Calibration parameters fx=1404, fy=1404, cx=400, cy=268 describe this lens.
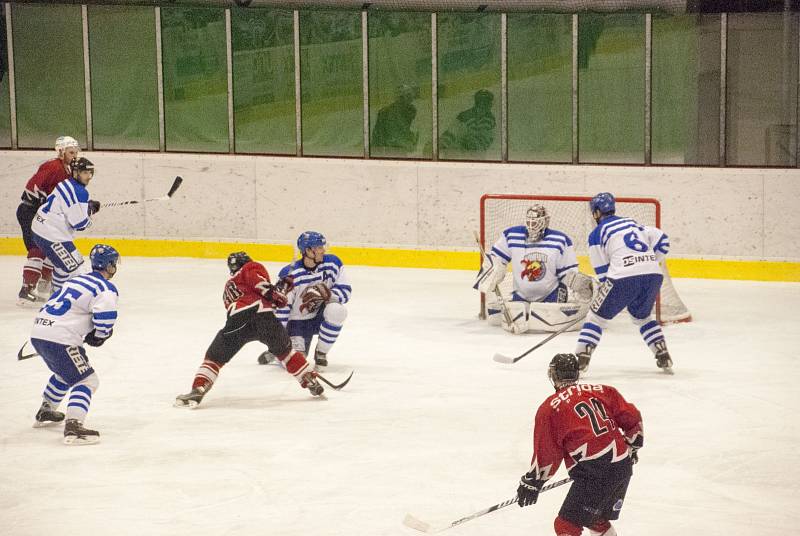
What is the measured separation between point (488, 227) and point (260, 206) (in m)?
2.36

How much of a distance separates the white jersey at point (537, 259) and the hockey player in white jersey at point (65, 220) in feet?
9.21

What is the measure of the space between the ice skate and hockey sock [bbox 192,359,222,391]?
45cm

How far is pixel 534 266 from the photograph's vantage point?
9195 mm

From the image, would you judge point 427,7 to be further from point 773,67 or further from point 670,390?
point 670,390

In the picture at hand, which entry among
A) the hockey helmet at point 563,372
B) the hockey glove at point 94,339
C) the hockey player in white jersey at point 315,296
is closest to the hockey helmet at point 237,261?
the hockey player in white jersey at point 315,296

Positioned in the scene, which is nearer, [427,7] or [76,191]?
[76,191]

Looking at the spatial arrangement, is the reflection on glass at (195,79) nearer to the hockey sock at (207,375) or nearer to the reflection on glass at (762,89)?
the reflection on glass at (762,89)

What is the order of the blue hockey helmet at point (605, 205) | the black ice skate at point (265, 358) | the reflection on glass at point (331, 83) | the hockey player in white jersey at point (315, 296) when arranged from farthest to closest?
1. the reflection on glass at point (331, 83)
2. the black ice skate at point (265, 358)
3. the blue hockey helmet at point (605, 205)
4. the hockey player in white jersey at point (315, 296)

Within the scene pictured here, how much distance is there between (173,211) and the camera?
12172mm

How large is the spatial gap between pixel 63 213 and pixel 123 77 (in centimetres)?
326

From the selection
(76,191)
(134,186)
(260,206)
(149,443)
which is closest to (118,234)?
(134,186)

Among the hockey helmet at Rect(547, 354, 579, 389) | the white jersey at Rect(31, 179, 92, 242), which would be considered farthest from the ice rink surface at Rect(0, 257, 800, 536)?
the hockey helmet at Rect(547, 354, 579, 389)

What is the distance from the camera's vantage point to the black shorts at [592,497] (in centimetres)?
458

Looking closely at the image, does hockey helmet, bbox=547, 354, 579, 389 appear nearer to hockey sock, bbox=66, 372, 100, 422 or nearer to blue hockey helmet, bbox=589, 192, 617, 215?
hockey sock, bbox=66, 372, 100, 422
